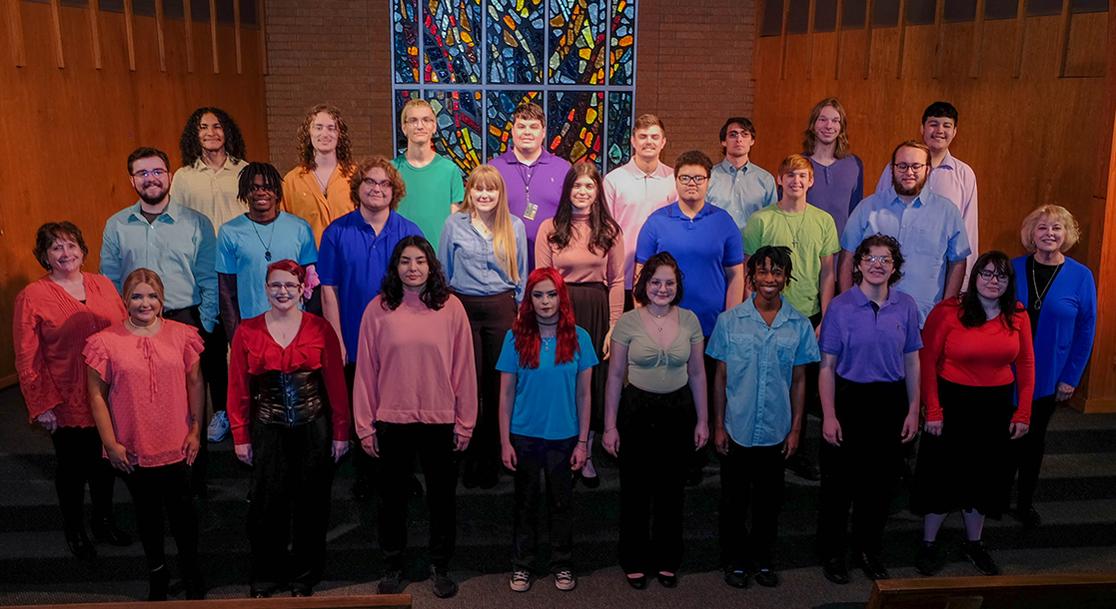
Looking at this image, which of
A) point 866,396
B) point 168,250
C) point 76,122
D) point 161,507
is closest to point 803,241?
point 866,396

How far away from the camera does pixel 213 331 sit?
4.66 meters

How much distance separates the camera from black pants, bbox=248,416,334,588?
12.6 ft

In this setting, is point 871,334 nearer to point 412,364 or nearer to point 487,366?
point 487,366

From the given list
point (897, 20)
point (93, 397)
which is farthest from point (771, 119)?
point (93, 397)

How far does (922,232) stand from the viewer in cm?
464

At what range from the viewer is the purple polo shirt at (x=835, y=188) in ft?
17.3

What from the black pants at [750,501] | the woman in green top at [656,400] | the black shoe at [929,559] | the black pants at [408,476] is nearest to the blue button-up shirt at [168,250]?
the black pants at [408,476]

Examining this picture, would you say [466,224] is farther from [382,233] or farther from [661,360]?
[661,360]

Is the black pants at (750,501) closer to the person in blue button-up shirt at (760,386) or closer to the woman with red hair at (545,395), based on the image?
the person in blue button-up shirt at (760,386)

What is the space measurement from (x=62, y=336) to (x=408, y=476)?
1.60 meters

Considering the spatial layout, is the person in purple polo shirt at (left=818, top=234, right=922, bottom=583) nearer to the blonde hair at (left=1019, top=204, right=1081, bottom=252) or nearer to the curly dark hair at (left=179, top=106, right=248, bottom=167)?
the blonde hair at (left=1019, top=204, right=1081, bottom=252)

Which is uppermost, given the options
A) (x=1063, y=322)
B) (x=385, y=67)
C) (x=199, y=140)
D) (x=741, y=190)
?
(x=385, y=67)

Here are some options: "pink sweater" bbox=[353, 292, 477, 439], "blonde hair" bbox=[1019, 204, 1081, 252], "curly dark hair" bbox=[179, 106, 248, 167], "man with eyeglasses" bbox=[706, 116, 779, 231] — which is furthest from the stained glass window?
"pink sweater" bbox=[353, 292, 477, 439]

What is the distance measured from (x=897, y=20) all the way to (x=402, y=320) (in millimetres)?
5020
